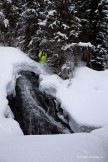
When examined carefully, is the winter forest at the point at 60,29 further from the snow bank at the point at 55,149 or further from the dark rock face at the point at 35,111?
the snow bank at the point at 55,149

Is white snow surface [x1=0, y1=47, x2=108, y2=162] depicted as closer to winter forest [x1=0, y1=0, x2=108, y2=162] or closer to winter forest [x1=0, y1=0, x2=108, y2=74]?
winter forest [x1=0, y1=0, x2=108, y2=162]

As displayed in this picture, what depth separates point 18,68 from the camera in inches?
436

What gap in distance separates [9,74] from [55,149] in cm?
593

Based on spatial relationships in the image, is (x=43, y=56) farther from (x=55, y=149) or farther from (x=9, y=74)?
(x=55, y=149)

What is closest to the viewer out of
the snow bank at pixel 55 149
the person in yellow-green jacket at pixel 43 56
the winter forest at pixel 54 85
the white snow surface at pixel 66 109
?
the snow bank at pixel 55 149

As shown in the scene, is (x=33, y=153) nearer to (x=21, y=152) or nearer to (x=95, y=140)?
(x=21, y=152)

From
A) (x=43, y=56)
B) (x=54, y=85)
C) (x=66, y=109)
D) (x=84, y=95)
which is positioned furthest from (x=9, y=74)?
(x=84, y=95)

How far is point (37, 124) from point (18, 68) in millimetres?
3548

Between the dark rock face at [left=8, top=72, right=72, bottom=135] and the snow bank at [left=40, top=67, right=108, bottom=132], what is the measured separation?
0.60m

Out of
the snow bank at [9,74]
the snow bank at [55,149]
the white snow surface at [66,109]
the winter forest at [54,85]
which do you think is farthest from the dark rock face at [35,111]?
the snow bank at [55,149]

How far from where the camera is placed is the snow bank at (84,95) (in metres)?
7.99

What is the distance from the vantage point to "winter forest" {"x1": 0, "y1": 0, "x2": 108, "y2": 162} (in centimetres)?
501

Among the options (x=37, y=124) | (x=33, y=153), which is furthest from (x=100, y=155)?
(x=37, y=124)

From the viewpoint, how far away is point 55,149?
476 centimetres
